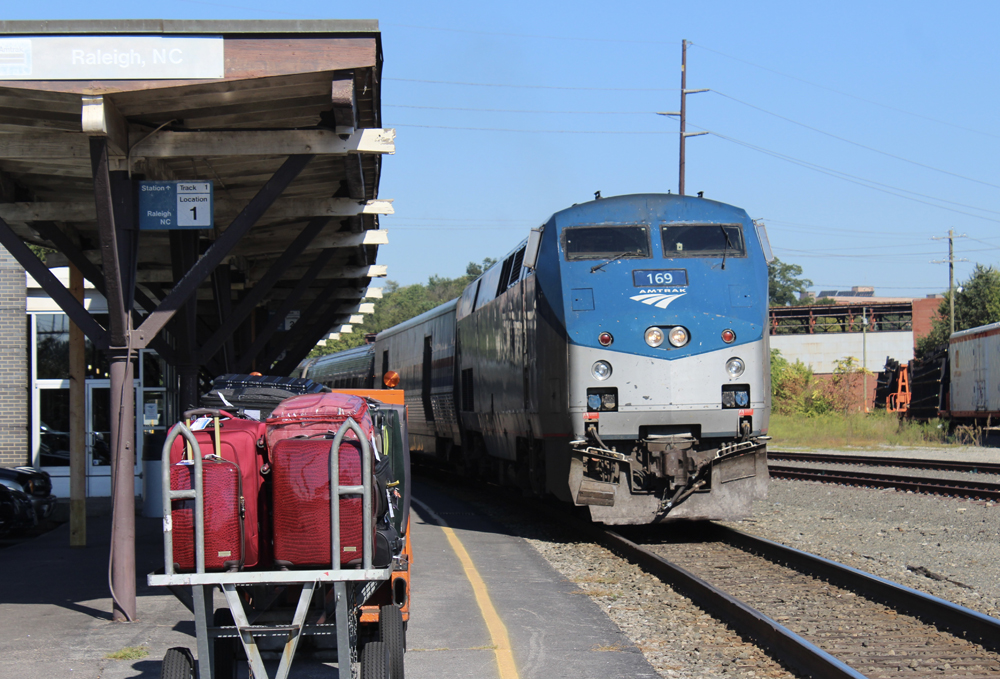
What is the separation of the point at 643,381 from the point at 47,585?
643cm

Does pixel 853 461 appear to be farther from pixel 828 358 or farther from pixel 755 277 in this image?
pixel 828 358

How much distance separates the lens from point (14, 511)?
1379 centimetres

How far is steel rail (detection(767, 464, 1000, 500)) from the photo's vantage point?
1627 cm

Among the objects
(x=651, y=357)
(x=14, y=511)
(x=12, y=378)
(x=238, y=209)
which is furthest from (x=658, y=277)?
(x=12, y=378)

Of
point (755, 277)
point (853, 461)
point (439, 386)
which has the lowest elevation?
point (853, 461)

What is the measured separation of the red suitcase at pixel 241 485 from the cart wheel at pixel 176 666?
2.38 ft

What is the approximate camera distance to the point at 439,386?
20.5 metres

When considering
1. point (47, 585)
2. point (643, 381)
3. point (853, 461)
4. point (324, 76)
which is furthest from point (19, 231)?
point (853, 461)

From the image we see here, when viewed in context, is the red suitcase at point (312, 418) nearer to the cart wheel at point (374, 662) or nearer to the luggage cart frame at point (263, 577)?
the luggage cart frame at point (263, 577)

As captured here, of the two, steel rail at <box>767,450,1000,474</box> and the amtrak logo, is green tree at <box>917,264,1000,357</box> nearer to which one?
steel rail at <box>767,450,1000,474</box>

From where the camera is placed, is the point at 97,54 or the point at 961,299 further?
the point at 961,299

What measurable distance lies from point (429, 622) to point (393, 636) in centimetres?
245

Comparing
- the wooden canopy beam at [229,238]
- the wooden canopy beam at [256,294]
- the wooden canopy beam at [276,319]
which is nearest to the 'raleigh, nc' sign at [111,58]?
the wooden canopy beam at [229,238]

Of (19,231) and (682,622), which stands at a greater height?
(19,231)
